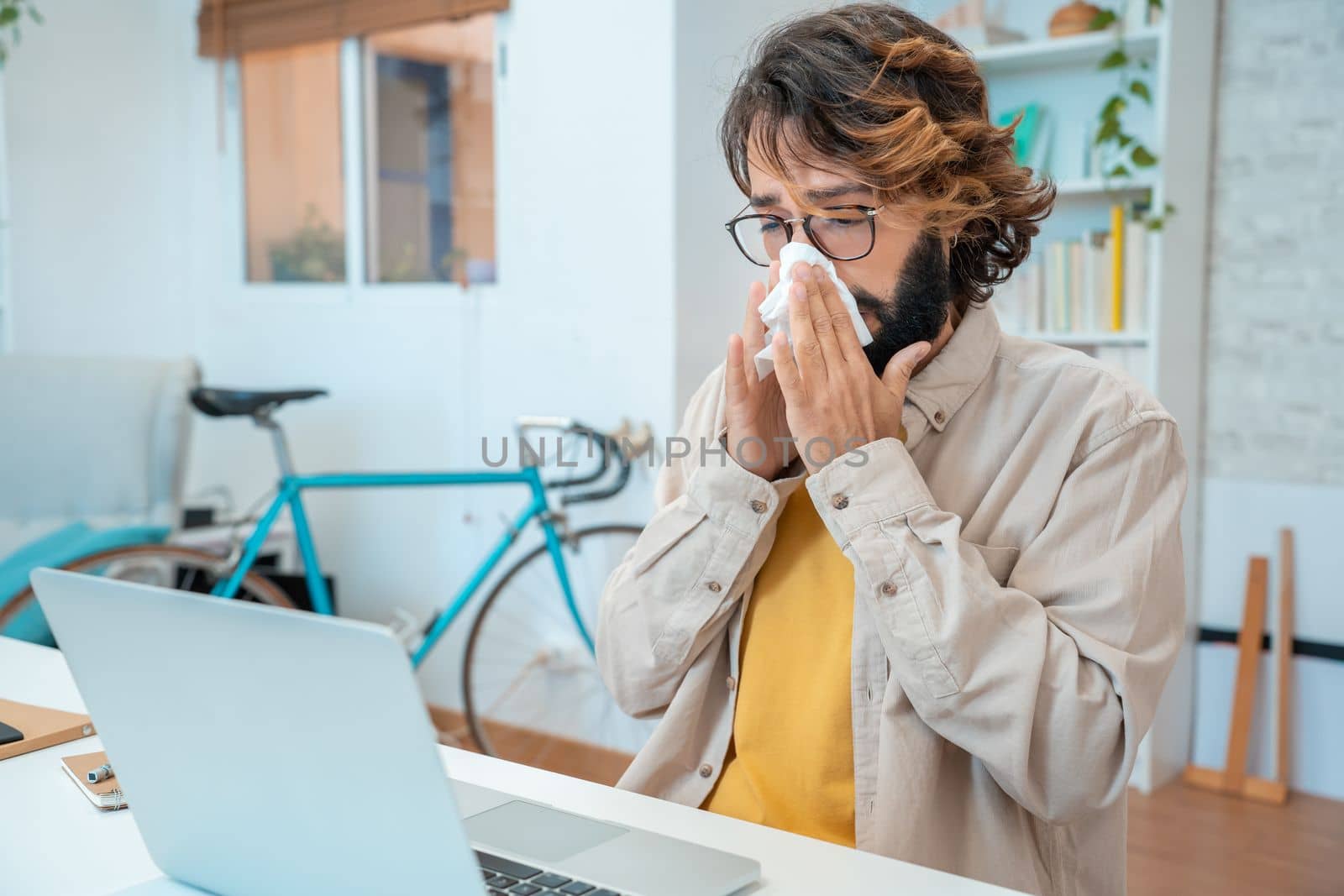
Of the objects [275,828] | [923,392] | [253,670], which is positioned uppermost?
[923,392]

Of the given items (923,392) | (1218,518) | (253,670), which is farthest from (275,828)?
(1218,518)

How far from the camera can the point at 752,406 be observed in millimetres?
1240

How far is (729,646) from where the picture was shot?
1269mm

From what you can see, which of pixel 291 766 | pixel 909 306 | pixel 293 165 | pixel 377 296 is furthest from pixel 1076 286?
pixel 291 766

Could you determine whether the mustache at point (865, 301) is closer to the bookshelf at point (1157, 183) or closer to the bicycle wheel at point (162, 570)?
the bookshelf at point (1157, 183)

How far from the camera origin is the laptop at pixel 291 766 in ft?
2.11

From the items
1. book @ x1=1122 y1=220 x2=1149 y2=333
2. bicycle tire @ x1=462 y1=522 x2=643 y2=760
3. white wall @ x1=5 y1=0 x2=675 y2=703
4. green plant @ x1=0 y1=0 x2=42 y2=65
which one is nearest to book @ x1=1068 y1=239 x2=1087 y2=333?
book @ x1=1122 y1=220 x2=1149 y2=333

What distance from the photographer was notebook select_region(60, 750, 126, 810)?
97cm

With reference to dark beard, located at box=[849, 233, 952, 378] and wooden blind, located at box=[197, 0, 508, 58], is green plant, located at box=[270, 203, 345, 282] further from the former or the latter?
dark beard, located at box=[849, 233, 952, 378]

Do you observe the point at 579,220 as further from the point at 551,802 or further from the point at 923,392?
the point at 551,802

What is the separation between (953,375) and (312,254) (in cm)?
282

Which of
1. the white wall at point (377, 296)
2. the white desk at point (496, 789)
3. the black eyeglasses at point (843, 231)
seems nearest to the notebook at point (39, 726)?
the white desk at point (496, 789)

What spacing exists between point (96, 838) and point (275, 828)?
266 millimetres

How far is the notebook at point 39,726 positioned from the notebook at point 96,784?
0.05m
